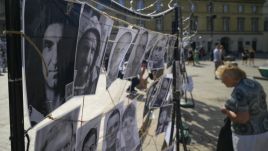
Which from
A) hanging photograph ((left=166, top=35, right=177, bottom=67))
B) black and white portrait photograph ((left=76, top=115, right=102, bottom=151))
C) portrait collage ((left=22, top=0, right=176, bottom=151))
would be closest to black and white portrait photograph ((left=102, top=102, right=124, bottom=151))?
portrait collage ((left=22, top=0, right=176, bottom=151))

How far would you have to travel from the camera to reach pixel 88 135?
2396mm

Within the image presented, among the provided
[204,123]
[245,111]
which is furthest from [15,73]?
[204,123]

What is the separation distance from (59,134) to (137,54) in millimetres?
1346

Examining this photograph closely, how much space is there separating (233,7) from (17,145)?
73.8 meters

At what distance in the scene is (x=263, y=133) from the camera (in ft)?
12.8

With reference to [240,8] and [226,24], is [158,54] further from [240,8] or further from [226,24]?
[240,8]

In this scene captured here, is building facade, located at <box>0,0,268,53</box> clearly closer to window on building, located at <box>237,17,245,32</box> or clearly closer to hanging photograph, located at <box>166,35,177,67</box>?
window on building, located at <box>237,17,245,32</box>

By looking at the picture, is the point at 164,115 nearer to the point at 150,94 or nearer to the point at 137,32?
the point at 150,94

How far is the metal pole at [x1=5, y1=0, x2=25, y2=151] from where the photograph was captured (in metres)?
1.65

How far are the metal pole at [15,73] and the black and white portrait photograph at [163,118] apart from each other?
304 cm

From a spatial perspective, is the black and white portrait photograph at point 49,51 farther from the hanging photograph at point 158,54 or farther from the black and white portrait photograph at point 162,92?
the black and white portrait photograph at point 162,92

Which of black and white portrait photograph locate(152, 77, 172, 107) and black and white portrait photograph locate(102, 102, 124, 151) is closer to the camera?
black and white portrait photograph locate(102, 102, 124, 151)

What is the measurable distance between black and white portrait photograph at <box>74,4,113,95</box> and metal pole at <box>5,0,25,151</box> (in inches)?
14.9

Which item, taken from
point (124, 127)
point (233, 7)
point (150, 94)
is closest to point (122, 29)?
point (124, 127)
